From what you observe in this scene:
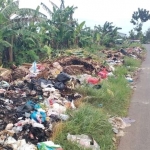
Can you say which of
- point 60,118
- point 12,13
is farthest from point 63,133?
point 12,13

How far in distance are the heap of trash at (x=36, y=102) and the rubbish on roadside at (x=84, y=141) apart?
2 centimetres

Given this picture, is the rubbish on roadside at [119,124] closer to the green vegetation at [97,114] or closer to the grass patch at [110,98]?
the green vegetation at [97,114]

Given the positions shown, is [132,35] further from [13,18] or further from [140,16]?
[13,18]

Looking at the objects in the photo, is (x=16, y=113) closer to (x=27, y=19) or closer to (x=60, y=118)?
(x=60, y=118)

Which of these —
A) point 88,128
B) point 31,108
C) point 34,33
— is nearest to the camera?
point 88,128

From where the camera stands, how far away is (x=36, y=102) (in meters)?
6.98

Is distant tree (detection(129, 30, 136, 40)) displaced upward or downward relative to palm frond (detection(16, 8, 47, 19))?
downward

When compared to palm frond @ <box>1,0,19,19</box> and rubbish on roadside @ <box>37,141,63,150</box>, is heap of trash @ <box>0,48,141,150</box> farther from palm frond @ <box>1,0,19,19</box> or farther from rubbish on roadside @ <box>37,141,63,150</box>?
palm frond @ <box>1,0,19,19</box>

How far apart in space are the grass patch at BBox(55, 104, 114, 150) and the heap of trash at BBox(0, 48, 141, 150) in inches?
6.1

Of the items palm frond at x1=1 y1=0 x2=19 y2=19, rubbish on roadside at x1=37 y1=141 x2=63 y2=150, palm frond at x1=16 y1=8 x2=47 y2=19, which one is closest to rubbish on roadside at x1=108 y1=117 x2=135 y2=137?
rubbish on roadside at x1=37 y1=141 x2=63 y2=150

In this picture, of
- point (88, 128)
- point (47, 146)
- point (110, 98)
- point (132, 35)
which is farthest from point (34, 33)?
point (132, 35)

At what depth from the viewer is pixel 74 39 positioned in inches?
745

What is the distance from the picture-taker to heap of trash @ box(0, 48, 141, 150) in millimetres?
5164

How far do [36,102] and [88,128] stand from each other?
1.79 meters
